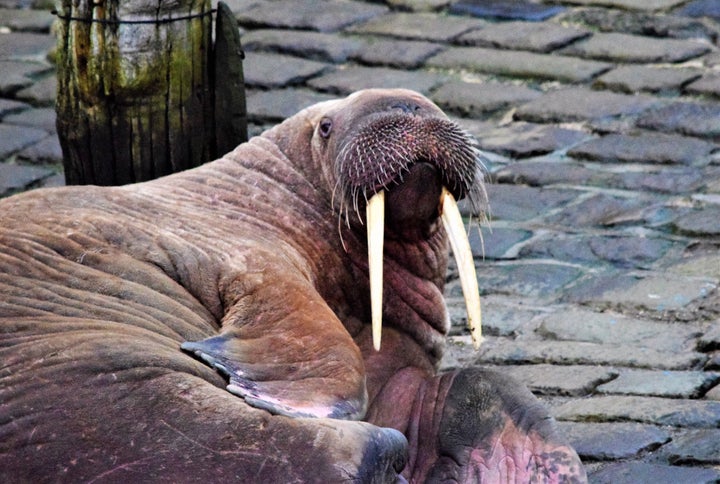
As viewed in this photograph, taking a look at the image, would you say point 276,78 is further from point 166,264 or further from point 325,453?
point 325,453

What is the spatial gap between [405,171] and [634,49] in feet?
14.7

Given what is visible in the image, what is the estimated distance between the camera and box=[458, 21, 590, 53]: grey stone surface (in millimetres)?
8945

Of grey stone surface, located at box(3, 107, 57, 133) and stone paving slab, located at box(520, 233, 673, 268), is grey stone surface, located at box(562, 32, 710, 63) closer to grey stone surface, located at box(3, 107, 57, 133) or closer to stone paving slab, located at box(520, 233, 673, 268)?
stone paving slab, located at box(520, 233, 673, 268)

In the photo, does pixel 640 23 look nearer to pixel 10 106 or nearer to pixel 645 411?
pixel 10 106

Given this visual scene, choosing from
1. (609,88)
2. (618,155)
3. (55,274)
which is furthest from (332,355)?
(609,88)

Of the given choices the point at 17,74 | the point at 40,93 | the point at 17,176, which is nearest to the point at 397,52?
the point at 40,93

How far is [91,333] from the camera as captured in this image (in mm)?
3945

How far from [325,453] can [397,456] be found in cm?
27

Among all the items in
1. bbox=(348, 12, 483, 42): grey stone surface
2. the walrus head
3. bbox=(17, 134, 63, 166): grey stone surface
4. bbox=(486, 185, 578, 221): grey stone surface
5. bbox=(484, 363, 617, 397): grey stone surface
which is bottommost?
bbox=(17, 134, 63, 166): grey stone surface

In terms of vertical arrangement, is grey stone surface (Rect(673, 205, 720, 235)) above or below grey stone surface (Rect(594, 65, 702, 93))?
below

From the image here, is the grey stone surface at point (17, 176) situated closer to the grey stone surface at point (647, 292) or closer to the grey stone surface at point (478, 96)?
the grey stone surface at point (478, 96)

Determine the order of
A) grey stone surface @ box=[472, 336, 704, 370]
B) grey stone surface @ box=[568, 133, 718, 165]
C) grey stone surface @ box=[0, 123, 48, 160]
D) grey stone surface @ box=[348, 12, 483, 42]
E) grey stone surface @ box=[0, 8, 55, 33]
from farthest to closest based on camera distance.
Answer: grey stone surface @ box=[0, 8, 55, 33]
grey stone surface @ box=[348, 12, 483, 42]
grey stone surface @ box=[0, 123, 48, 160]
grey stone surface @ box=[568, 133, 718, 165]
grey stone surface @ box=[472, 336, 704, 370]

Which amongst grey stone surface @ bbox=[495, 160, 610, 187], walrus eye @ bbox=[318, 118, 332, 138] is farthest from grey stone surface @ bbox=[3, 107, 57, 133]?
walrus eye @ bbox=[318, 118, 332, 138]

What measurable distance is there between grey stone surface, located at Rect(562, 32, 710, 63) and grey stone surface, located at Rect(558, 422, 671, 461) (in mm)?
4377
